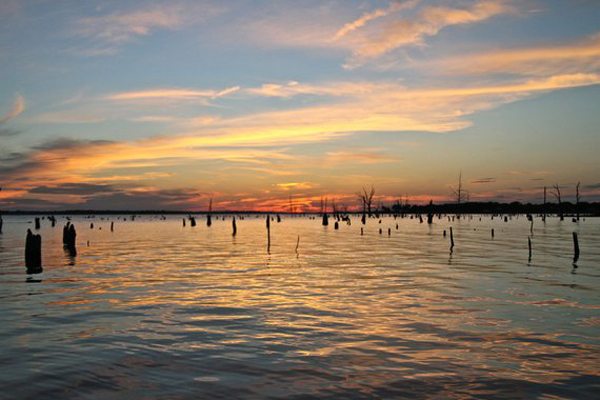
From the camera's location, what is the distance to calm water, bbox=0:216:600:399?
9625 millimetres

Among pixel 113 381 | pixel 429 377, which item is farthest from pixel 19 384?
pixel 429 377

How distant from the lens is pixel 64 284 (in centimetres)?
2353

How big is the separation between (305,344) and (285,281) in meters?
11.8

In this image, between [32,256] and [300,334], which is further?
[32,256]

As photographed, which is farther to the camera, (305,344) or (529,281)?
(529,281)

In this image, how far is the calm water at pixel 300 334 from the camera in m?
9.62

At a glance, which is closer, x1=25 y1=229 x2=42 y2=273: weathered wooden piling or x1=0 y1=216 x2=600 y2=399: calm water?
x1=0 y1=216 x2=600 y2=399: calm water

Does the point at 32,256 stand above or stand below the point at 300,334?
above

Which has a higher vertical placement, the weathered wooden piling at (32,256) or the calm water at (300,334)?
the weathered wooden piling at (32,256)

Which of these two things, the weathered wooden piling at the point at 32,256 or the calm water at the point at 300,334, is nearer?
the calm water at the point at 300,334

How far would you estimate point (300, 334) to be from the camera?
13742mm

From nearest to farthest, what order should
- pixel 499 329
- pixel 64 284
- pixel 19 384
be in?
pixel 19 384 → pixel 499 329 → pixel 64 284

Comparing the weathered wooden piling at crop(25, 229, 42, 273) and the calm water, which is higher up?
the weathered wooden piling at crop(25, 229, 42, 273)

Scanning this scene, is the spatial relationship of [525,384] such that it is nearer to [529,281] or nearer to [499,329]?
[499,329]
